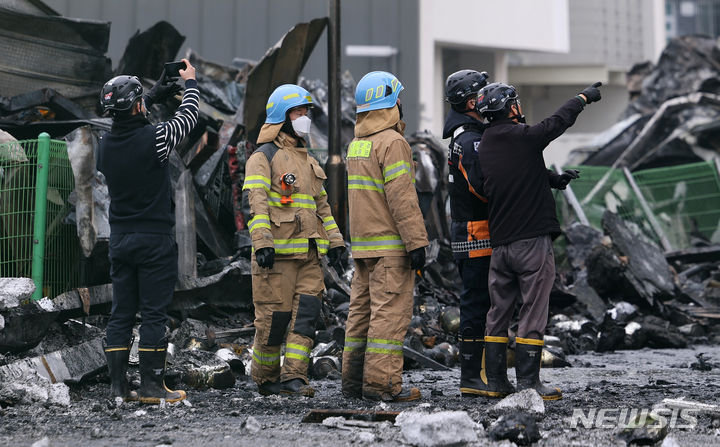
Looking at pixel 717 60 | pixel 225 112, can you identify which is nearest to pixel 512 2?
pixel 717 60

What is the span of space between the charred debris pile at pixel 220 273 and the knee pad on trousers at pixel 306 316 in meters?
0.79

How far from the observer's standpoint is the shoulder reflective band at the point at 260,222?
18.2 ft

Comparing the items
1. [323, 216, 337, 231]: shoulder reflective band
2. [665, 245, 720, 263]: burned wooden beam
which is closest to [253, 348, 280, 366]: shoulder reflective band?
[323, 216, 337, 231]: shoulder reflective band

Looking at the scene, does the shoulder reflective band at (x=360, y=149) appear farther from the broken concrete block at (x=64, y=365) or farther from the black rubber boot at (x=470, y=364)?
the broken concrete block at (x=64, y=365)

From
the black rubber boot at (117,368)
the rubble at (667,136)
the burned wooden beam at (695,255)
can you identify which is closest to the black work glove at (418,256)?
the black rubber boot at (117,368)

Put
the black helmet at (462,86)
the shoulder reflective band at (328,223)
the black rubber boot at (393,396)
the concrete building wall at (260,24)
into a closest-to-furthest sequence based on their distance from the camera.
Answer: the black rubber boot at (393,396)
the black helmet at (462,86)
the shoulder reflective band at (328,223)
the concrete building wall at (260,24)

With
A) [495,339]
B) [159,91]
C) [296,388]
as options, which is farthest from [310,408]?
[159,91]

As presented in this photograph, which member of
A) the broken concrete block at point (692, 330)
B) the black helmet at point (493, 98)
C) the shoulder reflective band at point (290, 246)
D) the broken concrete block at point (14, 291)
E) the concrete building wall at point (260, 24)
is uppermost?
the concrete building wall at point (260, 24)

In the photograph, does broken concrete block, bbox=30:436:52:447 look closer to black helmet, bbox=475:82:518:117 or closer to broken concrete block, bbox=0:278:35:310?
broken concrete block, bbox=0:278:35:310

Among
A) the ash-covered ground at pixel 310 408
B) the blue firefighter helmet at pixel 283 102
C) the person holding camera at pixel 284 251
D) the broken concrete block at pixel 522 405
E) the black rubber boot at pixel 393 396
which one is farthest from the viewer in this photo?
the blue firefighter helmet at pixel 283 102

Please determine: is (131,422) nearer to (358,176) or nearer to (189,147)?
(358,176)

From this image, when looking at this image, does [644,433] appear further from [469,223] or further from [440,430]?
[469,223]

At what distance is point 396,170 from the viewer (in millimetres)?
5445

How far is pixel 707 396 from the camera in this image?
527cm
